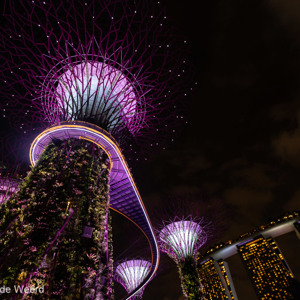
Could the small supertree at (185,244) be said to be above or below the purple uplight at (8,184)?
below

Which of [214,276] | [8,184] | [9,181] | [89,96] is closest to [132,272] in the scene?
[8,184]

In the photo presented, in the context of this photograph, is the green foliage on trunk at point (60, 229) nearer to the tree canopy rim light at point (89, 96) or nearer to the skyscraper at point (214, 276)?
the tree canopy rim light at point (89, 96)

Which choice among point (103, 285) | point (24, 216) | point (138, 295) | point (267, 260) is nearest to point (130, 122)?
point (24, 216)

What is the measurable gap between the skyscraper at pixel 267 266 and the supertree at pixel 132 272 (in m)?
30.4

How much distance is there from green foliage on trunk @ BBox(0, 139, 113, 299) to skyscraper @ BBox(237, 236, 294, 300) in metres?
43.4

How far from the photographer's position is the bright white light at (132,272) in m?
21.0

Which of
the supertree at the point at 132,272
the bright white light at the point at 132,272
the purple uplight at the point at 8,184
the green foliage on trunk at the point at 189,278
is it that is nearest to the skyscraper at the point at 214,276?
the supertree at the point at 132,272

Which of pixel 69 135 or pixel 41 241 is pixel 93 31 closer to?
pixel 69 135

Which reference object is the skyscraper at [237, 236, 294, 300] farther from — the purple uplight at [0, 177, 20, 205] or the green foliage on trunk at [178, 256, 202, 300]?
the purple uplight at [0, 177, 20, 205]

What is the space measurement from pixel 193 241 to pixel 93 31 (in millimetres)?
17457

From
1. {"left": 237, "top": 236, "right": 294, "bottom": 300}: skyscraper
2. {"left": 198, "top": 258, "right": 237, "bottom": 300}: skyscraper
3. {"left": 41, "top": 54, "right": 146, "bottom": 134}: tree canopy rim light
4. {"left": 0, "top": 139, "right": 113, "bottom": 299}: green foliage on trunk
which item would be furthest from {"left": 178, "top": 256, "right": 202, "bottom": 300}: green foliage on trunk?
{"left": 198, "top": 258, "right": 237, "bottom": 300}: skyscraper

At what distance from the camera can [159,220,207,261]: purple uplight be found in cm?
1778

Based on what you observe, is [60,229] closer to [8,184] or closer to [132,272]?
[8,184]

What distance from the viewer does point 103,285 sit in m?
7.43
